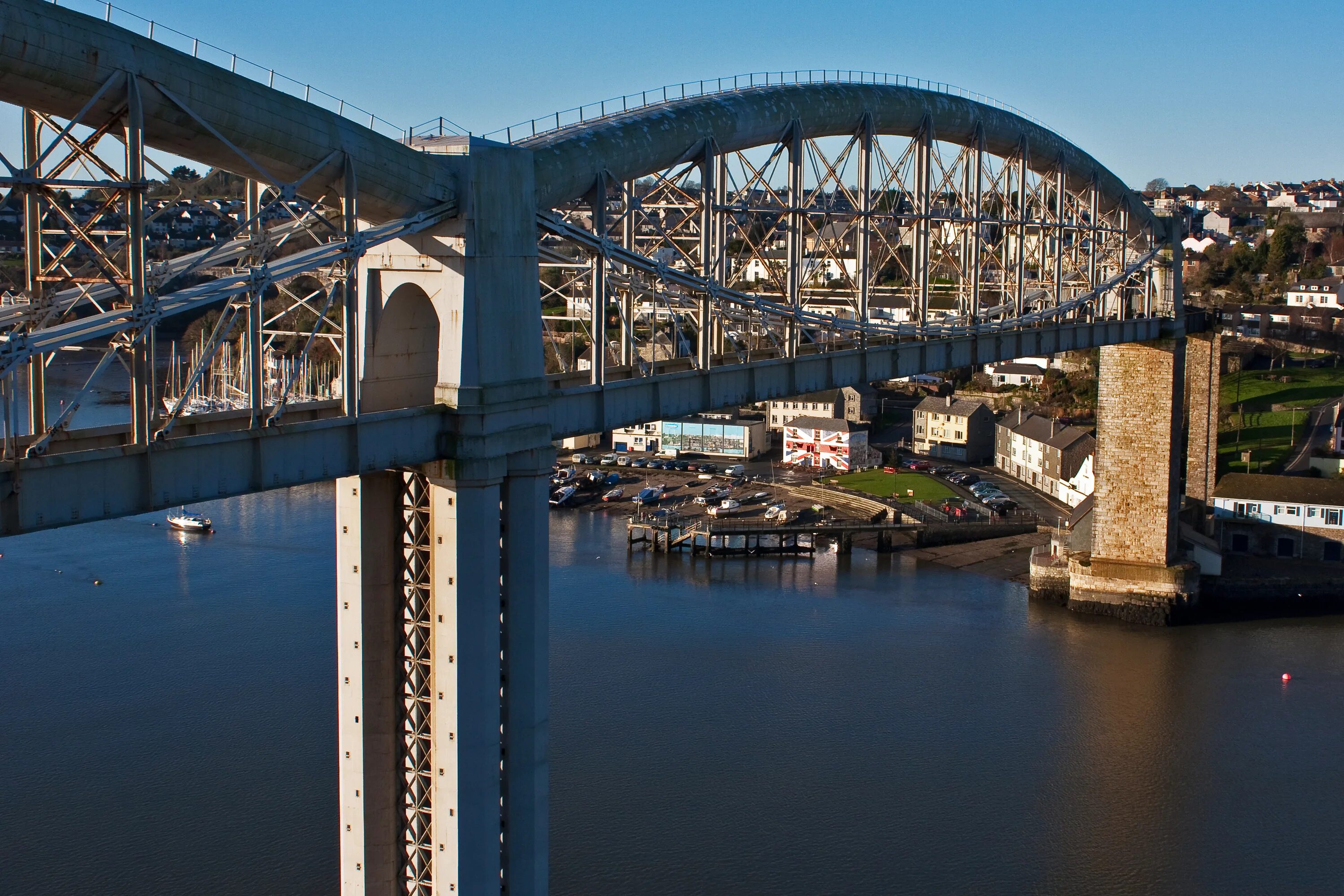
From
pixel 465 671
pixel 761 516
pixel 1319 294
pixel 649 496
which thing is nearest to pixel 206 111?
pixel 465 671

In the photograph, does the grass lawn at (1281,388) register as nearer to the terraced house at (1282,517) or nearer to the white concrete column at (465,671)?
the terraced house at (1282,517)

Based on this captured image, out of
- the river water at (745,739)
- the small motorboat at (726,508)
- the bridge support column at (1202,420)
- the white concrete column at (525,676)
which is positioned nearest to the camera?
the white concrete column at (525,676)

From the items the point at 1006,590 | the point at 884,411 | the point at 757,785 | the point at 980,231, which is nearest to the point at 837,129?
the point at 980,231

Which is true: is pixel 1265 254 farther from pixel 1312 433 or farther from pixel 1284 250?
pixel 1312 433

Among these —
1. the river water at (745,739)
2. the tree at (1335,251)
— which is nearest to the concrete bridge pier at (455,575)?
the river water at (745,739)

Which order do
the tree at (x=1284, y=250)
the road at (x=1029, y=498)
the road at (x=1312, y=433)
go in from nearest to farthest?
1. the road at (x=1312, y=433)
2. the road at (x=1029, y=498)
3. the tree at (x=1284, y=250)

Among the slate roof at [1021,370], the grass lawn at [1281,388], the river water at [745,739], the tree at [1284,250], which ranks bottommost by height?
the river water at [745,739]

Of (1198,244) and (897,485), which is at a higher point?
(1198,244)

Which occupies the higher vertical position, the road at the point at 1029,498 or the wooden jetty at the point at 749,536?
the road at the point at 1029,498
